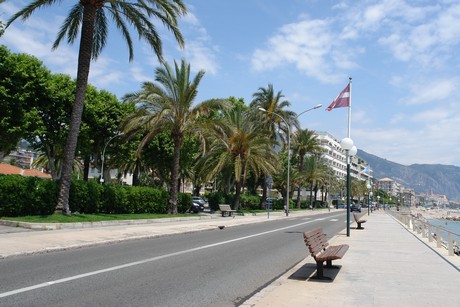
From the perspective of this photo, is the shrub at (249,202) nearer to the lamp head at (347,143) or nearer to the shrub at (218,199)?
the shrub at (218,199)

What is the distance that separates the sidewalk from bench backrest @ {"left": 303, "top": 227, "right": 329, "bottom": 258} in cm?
55

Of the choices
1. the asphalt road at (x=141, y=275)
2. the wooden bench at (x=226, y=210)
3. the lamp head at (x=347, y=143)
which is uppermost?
the lamp head at (x=347, y=143)

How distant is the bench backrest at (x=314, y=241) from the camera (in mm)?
7948

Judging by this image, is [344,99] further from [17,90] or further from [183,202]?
[17,90]

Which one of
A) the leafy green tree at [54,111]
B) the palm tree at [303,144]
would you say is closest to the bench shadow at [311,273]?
the leafy green tree at [54,111]

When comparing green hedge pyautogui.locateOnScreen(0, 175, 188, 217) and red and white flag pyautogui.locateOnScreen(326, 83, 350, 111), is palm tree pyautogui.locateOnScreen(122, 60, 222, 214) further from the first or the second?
red and white flag pyautogui.locateOnScreen(326, 83, 350, 111)

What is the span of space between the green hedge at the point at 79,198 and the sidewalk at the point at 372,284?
44.1 ft

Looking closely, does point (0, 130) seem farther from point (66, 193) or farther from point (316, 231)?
point (316, 231)

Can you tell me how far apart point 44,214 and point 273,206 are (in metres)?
41.2

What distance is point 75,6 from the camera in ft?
73.9

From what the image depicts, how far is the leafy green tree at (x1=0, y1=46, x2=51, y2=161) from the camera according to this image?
26688 mm

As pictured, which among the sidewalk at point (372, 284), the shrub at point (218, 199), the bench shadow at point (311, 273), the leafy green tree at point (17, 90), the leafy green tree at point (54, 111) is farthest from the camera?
the shrub at point (218, 199)

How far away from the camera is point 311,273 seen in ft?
29.2

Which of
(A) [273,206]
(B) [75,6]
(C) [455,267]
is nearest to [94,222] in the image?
(B) [75,6]
